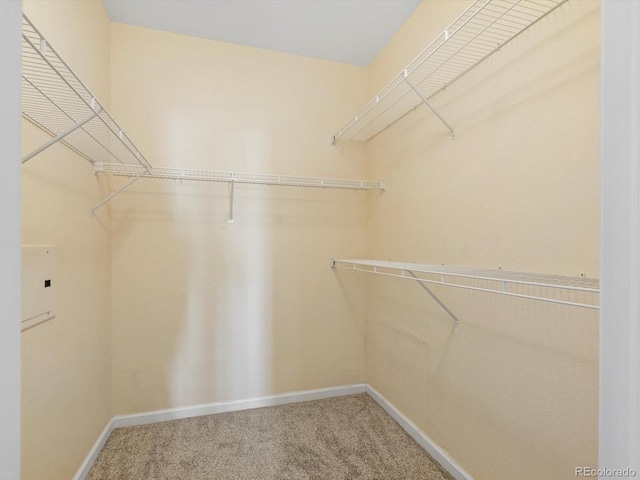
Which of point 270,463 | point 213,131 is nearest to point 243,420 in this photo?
point 270,463

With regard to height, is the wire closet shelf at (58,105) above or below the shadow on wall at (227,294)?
above

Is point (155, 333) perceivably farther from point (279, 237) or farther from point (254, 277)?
point (279, 237)

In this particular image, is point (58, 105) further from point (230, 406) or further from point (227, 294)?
point (230, 406)

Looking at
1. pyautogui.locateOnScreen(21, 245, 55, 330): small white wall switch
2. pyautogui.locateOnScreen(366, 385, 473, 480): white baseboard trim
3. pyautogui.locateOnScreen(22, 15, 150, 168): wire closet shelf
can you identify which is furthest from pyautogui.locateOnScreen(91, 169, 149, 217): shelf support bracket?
pyautogui.locateOnScreen(366, 385, 473, 480): white baseboard trim

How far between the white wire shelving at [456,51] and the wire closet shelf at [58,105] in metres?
1.21

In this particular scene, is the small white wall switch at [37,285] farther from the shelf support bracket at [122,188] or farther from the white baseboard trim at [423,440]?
the white baseboard trim at [423,440]

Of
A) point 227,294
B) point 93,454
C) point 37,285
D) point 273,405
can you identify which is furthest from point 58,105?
point 273,405

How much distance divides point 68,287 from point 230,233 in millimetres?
915

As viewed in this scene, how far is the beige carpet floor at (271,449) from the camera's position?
1489 mm

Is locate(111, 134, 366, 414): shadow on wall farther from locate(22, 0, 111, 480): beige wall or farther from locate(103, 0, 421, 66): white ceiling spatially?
locate(103, 0, 421, 66): white ceiling

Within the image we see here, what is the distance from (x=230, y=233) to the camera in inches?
81.0

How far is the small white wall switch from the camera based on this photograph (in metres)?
1.03

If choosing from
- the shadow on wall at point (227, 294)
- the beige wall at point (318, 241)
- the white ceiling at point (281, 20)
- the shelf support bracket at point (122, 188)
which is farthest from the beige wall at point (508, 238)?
the shelf support bracket at point (122, 188)

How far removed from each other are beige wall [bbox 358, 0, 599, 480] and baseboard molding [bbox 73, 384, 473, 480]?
6cm
